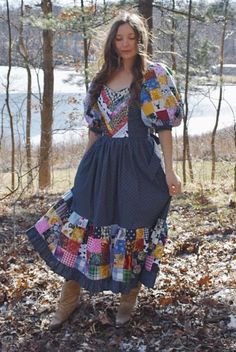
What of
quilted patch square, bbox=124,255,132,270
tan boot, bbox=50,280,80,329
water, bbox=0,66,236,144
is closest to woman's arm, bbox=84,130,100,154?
quilted patch square, bbox=124,255,132,270

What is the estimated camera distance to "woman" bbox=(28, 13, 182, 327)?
3.04 metres

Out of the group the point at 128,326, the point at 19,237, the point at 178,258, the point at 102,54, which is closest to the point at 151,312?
the point at 128,326

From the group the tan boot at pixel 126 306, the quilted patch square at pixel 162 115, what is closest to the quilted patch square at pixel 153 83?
the quilted patch square at pixel 162 115

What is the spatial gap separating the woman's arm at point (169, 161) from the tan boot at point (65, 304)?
2.84 feet

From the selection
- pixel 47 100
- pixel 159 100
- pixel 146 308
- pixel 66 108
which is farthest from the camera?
pixel 66 108

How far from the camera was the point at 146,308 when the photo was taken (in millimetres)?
3477

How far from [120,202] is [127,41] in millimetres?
896

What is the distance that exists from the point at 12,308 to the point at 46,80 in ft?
31.3

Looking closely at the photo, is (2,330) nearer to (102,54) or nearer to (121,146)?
(121,146)

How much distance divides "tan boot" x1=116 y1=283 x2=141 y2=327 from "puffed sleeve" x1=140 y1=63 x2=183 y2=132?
3.24 ft

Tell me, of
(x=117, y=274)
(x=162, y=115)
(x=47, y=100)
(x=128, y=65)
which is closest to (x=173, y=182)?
(x=162, y=115)

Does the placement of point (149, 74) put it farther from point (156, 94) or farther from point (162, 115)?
point (162, 115)

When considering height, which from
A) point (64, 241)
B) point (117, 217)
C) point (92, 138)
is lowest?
point (64, 241)

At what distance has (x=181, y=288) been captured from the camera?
372 centimetres
